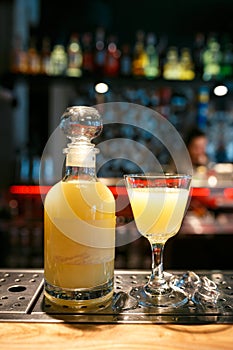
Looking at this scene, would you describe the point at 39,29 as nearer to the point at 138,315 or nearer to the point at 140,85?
the point at 140,85

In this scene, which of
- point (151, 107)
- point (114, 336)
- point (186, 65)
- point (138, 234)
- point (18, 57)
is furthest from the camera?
point (151, 107)

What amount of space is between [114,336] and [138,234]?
6.02ft

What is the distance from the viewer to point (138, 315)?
28.8 inches

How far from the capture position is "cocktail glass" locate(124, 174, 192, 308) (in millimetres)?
811

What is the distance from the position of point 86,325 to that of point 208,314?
0.22 m

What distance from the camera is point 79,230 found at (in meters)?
0.75

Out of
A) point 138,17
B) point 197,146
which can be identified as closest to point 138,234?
point 197,146

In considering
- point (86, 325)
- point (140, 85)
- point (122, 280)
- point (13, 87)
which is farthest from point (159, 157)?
point (86, 325)

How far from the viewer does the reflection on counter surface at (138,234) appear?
2.50 meters

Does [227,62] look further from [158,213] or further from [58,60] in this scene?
[158,213]

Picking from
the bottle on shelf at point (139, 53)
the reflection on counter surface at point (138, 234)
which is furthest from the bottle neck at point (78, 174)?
the bottle on shelf at point (139, 53)

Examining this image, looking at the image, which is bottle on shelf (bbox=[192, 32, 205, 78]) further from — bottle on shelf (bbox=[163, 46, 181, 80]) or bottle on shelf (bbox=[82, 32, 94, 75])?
bottle on shelf (bbox=[82, 32, 94, 75])

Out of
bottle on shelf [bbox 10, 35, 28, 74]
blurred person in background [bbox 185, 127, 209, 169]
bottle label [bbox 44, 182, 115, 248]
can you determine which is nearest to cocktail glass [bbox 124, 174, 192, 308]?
bottle label [bbox 44, 182, 115, 248]

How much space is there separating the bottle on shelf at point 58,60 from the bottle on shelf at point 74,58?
4 centimetres
